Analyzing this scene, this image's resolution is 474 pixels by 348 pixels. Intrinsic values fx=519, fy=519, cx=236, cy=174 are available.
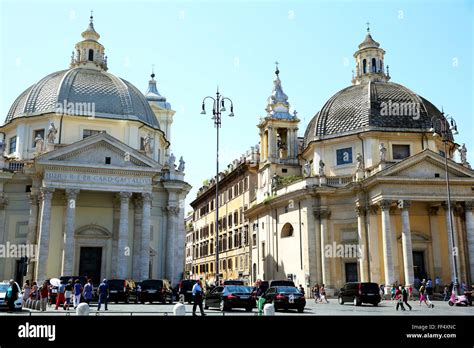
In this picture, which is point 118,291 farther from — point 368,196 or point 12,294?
point 368,196

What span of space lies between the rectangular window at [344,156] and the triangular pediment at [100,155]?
17.6 m

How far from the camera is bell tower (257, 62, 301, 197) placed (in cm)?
5484

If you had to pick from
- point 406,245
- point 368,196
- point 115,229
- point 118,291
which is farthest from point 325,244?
point 118,291

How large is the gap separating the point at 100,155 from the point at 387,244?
2354 centimetres

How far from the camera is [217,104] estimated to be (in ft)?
103

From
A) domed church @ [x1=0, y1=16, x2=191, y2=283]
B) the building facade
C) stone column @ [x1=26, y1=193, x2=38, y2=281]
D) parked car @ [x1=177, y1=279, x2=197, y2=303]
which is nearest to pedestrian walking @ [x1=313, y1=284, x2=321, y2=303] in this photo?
parked car @ [x1=177, y1=279, x2=197, y2=303]

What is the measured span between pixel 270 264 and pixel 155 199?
14805mm

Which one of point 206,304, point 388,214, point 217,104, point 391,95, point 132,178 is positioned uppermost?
point 391,95

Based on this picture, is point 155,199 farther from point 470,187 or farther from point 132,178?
point 470,187

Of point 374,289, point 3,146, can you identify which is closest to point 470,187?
point 374,289

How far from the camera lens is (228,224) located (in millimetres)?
69438

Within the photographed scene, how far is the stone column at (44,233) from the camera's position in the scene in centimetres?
3694

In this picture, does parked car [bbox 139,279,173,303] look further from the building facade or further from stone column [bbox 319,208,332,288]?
the building facade

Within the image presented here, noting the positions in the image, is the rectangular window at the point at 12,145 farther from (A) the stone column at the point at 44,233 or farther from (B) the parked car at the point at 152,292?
(B) the parked car at the point at 152,292
